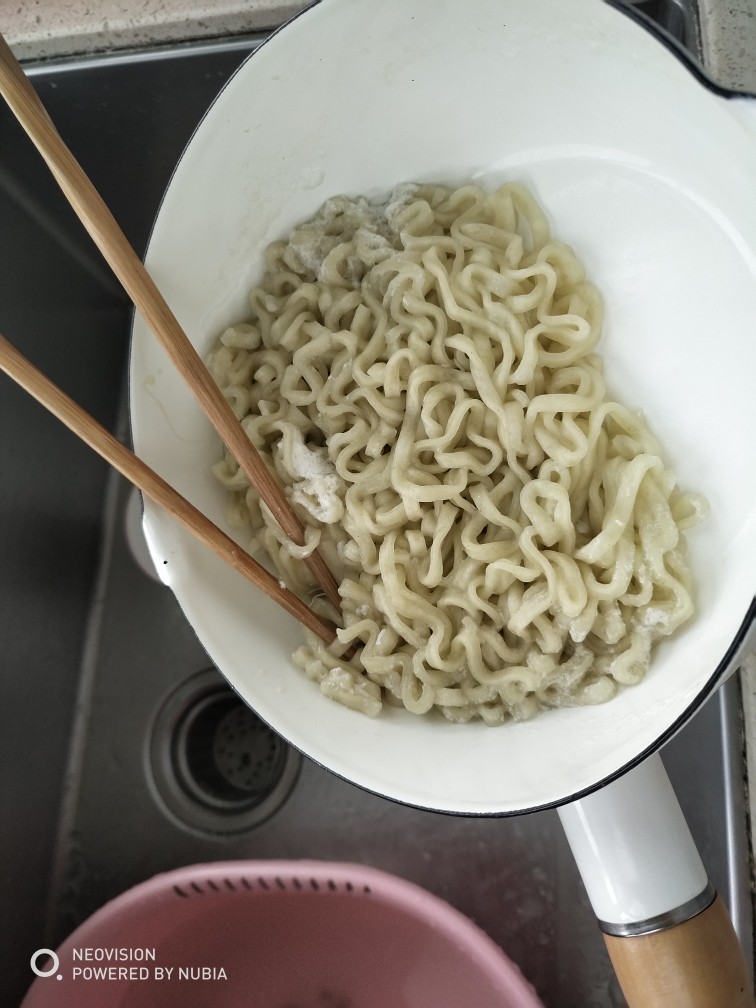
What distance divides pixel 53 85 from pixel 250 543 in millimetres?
822

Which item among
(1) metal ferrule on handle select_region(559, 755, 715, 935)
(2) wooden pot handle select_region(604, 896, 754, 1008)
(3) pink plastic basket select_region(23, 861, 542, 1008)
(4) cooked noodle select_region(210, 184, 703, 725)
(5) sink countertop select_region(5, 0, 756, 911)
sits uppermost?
(5) sink countertop select_region(5, 0, 756, 911)

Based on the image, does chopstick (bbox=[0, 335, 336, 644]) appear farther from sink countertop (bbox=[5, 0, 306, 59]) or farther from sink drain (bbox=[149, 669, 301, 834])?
sink countertop (bbox=[5, 0, 306, 59])

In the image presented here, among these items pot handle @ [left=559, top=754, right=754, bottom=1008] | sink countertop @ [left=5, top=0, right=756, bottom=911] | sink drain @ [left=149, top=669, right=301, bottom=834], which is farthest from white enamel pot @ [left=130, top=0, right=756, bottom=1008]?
sink drain @ [left=149, top=669, right=301, bottom=834]

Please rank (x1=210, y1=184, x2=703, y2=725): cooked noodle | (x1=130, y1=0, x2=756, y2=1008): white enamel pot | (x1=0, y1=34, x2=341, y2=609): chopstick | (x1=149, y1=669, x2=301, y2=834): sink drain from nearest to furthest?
(x1=0, y1=34, x2=341, y2=609): chopstick → (x1=130, y1=0, x2=756, y2=1008): white enamel pot → (x1=210, y1=184, x2=703, y2=725): cooked noodle → (x1=149, y1=669, x2=301, y2=834): sink drain

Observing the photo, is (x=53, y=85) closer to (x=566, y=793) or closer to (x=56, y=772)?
(x=56, y=772)

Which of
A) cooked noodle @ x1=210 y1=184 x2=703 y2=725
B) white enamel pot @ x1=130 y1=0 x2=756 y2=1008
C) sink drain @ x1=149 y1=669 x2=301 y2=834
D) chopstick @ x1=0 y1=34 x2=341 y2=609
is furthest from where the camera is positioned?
sink drain @ x1=149 y1=669 x2=301 y2=834

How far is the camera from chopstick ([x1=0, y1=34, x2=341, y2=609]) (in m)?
0.69

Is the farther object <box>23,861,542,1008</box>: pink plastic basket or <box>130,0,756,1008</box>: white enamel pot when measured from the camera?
<box>23,861,542,1008</box>: pink plastic basket

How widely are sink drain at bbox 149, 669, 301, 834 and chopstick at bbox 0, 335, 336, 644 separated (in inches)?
20.1

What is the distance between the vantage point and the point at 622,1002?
124 cm

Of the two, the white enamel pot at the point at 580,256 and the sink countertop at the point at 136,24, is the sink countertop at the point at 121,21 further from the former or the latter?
the white enamel pot at the point at 580,256

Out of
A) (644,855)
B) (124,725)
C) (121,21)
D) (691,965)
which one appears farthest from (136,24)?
(691,965)

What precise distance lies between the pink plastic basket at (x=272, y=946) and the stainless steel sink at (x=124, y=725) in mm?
134

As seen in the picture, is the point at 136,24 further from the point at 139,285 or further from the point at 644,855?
the point at 644,855
